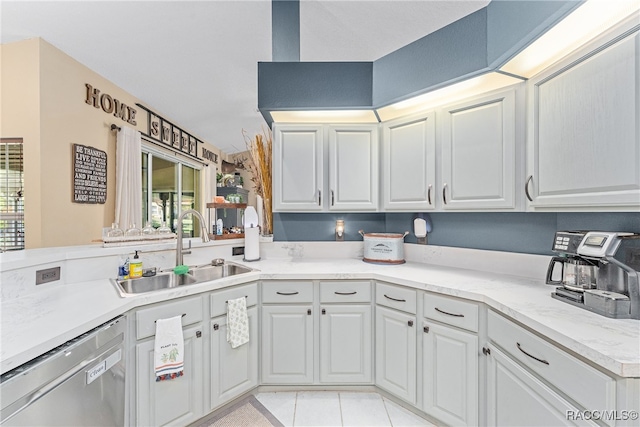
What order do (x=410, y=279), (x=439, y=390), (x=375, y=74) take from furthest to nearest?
(x=375, y=74) < (x=410, y=279) < (x=439, y=390)

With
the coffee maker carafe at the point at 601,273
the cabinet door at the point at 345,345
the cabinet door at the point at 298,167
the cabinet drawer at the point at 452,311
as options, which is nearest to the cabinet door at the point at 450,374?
the cabinet drawer at the point at 452,311

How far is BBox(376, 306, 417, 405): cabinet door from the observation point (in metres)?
1.71

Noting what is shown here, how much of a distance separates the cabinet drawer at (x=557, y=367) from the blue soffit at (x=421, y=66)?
1.33 metres

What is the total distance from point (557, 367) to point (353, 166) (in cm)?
170

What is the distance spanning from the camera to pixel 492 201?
5.43 feet

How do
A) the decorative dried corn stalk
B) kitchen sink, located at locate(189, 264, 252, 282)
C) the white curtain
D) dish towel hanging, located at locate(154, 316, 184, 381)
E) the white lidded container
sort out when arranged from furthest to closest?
the white curtain < the decorative dried corn stalk < the white lidded container < kitchen sink, located at locate(189, 264, 252, 282) < dish towel hanging, located at locate(154, 316, 184, 381)

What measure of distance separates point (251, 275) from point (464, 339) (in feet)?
4.48

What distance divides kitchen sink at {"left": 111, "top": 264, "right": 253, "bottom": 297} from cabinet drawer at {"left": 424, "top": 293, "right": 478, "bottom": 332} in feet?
4.11

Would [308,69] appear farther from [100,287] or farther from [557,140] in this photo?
[100,287]

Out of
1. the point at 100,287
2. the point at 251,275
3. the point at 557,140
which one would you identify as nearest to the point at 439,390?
the point at 251,275

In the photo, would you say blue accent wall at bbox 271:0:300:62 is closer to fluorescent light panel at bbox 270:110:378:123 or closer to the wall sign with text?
fluorescent light panel at bbox 270:110:378:123

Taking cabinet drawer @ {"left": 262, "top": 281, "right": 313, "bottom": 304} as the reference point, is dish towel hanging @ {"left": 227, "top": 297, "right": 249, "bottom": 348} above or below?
below

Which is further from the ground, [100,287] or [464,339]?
[100,287]

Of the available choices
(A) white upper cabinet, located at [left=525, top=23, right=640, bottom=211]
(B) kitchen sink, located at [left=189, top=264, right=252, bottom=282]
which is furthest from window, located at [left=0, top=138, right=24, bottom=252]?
(A) white upper cabinet, located at [left=525, top=23, right=640, bottom=211]
